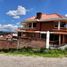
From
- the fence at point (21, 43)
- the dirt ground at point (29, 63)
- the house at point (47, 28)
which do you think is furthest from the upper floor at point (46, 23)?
the dirt ground at point (29, 63)

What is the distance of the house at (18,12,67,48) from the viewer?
2053 inches

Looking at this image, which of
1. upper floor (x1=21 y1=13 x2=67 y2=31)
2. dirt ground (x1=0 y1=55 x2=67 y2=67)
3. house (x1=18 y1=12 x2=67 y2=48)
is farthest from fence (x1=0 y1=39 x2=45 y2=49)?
upper floor (x1=21 y1=13 x2=67 y2=31)

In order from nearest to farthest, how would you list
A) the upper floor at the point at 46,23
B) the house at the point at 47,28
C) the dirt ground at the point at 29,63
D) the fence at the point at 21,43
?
the dirt ground at the point at 29,63 → the fence at the point at 21,43 → the house at the point at 47,28 → the upper floor at the point at 46,23

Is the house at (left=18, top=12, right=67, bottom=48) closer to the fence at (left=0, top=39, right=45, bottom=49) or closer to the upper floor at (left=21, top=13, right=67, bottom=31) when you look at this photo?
the upper floor at (left=21, top=13, right=67, bottom=31)

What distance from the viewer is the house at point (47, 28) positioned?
5216cm

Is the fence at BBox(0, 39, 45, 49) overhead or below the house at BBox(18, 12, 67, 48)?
below

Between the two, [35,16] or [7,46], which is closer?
[7,46]

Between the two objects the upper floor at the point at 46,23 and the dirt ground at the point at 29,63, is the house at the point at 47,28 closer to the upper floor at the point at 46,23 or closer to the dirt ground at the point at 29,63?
the upper floor at the point at 46,23

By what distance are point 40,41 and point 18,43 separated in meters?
4.41

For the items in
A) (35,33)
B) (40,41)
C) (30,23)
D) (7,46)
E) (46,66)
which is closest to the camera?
(46,66)

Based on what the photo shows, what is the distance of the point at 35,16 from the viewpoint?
63625mm

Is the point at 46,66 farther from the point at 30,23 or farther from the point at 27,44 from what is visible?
the point at 30,23

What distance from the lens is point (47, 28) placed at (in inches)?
2207

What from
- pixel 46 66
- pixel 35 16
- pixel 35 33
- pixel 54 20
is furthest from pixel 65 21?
pixel 46 66
